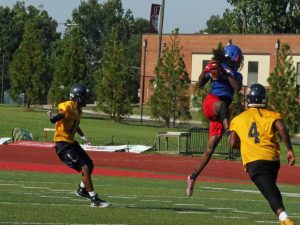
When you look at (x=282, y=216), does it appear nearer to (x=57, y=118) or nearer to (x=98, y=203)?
(x=98, y=203)

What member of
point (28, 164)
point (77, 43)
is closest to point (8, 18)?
point (77, 43)

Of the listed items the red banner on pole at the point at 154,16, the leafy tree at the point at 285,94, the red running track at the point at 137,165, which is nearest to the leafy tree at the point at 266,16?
the red banner on pole at the point at 154,16

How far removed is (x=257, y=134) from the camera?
428 inches

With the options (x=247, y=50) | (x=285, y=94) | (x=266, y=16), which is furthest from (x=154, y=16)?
(x=285, y=94)

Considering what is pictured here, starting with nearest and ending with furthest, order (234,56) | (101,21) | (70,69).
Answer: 1. (234,56)
2. (70,69)
3. (101,21)

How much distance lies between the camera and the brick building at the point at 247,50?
2739 inches

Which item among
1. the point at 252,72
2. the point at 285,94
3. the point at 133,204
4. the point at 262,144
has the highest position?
the point at 252,72

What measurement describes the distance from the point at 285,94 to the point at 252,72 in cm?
2695

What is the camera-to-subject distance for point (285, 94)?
4444cm

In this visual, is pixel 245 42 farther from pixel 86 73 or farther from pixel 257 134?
pixel 257 134

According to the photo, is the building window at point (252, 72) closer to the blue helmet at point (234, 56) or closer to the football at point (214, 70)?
the blue helmet at point (234, 56)

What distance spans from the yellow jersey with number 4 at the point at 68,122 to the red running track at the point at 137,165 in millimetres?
9702

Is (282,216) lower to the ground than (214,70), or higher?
lower

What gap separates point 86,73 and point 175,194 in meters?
38.5
